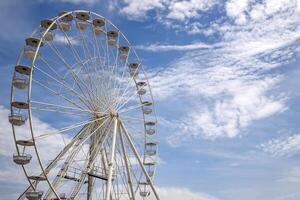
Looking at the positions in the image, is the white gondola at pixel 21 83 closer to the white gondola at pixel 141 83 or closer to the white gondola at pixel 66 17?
the white gondola at pixel 66 17

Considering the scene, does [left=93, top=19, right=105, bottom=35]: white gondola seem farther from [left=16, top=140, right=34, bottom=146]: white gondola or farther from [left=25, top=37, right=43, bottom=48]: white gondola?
[left=16, top=140, right=34, bottom=146]: white gondola

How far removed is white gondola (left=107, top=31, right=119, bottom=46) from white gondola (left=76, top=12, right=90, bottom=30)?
2918 millimetres

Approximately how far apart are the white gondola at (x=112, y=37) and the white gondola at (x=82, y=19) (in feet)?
9.57

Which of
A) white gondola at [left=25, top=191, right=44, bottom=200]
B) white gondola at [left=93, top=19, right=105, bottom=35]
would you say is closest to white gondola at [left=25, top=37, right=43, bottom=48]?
white gondola at [left=93, top=19, right=105, bottom=35]

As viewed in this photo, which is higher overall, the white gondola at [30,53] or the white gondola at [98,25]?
the white gondola at [98,25]

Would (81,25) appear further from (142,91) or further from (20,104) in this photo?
(20,104)

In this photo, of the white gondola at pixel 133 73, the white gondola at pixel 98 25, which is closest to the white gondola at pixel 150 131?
the white gondola at pixel 133 73

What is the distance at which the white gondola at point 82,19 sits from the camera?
121 feet

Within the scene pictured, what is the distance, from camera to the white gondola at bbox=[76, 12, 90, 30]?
36.8 meters

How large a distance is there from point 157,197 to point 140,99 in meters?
9.58

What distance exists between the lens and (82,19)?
37094mm

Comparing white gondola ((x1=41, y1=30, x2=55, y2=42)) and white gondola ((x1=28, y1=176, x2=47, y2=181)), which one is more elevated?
white gondola ((x1=41, y1=30, x2=55, y2=42))

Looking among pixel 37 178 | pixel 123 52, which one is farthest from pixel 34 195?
pixel 123 52

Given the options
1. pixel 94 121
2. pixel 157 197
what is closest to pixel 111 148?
pixel 94 121
